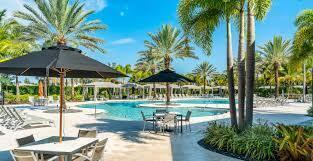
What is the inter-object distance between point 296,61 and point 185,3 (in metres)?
13.0

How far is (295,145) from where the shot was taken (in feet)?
23.1

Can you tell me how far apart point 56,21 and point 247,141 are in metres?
16.9

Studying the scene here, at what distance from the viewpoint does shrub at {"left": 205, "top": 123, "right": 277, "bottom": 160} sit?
7.70 meters

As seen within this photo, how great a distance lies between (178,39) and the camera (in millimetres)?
34250

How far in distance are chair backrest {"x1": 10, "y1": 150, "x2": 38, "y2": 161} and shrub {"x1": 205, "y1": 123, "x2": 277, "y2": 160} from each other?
4916mm

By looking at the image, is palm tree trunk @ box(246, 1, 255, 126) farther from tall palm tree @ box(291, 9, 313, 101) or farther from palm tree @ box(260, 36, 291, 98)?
palm tree @ box(260, 36, 291, 98)

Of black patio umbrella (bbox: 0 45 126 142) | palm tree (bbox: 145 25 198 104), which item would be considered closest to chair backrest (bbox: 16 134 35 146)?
black patio umbrella (bbox: 0 45 126 142)

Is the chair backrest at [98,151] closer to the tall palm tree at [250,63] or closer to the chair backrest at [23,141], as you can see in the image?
the chair backrest at [23,141]

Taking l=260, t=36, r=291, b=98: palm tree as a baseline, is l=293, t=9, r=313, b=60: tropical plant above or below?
below

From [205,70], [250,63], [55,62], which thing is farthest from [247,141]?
[205,70]

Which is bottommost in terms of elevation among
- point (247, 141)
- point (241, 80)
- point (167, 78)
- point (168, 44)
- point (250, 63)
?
point (247, 141)

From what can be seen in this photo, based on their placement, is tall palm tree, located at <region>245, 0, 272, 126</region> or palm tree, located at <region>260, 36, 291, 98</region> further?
palm tree, located at <region>260, 36, 291, 98</region>

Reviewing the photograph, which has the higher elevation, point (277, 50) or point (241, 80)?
point (277, 50)

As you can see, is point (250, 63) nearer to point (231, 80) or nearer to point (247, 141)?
point (231, 80)
